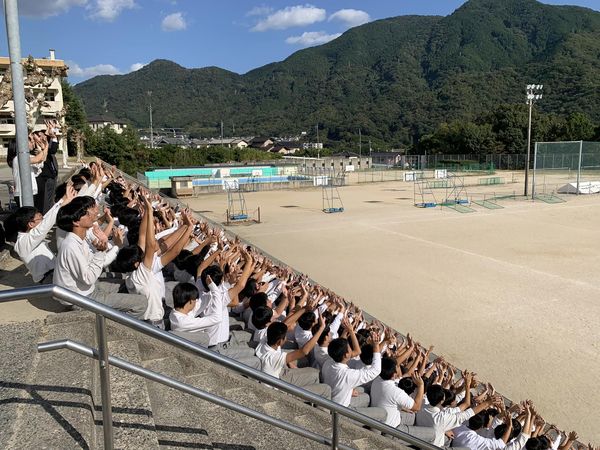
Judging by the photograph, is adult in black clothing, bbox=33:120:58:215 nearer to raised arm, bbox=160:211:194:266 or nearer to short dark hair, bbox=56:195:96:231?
raised arm, bbox=160:211:194:266

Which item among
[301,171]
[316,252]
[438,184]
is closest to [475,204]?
[438,184]

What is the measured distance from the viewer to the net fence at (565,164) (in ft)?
110

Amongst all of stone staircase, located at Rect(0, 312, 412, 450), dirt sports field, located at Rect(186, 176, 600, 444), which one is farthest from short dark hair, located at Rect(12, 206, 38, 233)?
dirt sports field, located at Rect(186, 176, 600, 444)

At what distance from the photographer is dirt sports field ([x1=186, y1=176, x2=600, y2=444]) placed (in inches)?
317

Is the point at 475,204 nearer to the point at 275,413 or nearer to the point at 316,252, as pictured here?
the point at 316,252

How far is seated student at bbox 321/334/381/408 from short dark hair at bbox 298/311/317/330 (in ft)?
2.80

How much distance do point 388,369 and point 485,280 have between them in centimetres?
977

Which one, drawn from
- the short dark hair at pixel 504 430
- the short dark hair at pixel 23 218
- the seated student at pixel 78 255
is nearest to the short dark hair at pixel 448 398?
the short dark hair at pixel 504 430

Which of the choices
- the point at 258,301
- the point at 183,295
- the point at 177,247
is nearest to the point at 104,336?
the point at 183,295

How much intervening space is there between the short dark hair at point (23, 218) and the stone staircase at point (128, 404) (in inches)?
48.1

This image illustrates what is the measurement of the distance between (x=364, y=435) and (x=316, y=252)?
13.5 m

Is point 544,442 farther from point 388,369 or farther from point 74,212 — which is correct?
point 74,212

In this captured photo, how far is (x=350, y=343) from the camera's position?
541cm

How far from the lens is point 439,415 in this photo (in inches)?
189
